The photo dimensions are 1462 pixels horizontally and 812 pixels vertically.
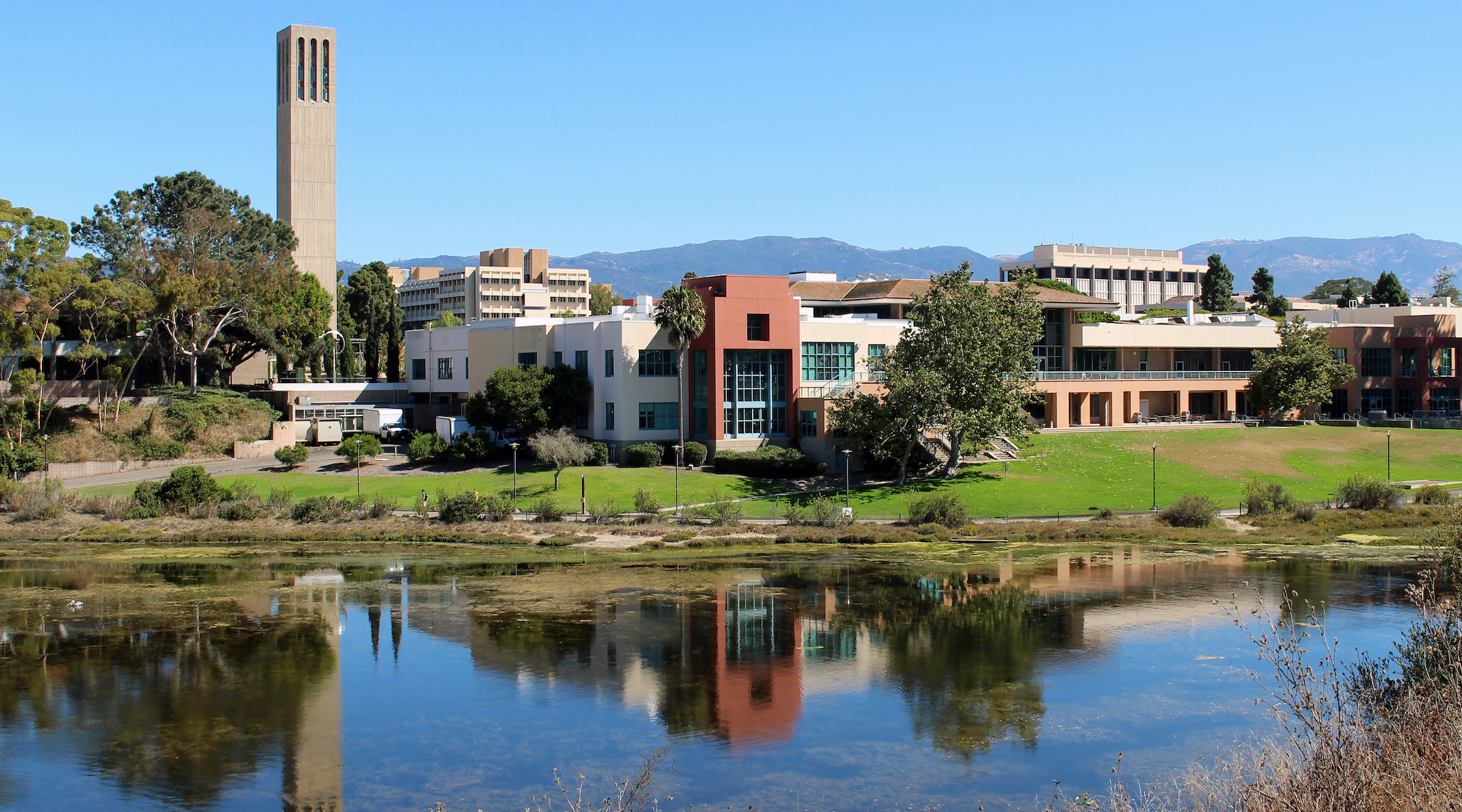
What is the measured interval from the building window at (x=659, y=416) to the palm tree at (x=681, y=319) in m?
Answer: 1.28

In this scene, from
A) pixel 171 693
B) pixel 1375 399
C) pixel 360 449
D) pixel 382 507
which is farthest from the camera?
pixel 1375 399

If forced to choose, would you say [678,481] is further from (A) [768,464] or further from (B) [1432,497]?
(B) [1432,497]

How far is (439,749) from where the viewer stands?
27188 mm

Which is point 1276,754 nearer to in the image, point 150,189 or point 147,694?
point 147,694

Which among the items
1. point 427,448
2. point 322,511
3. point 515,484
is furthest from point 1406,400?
point 322,511

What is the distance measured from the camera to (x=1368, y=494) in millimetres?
60000

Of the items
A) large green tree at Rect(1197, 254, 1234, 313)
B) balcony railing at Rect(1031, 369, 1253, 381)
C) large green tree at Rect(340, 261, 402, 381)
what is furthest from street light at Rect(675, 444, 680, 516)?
large green tree at Rect(1197, 254, 1234, 313)

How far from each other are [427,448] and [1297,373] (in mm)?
62881

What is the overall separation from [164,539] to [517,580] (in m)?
21.2

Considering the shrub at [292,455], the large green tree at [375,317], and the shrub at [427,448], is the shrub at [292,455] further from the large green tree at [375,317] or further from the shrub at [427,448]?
the large green tree at [375,317]

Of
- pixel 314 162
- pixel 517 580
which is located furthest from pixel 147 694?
pixel 314 162

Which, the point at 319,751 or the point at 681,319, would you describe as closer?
the point at 319,751

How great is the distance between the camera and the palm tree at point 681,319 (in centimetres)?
6956

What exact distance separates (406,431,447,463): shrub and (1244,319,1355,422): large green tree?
2368 inches
